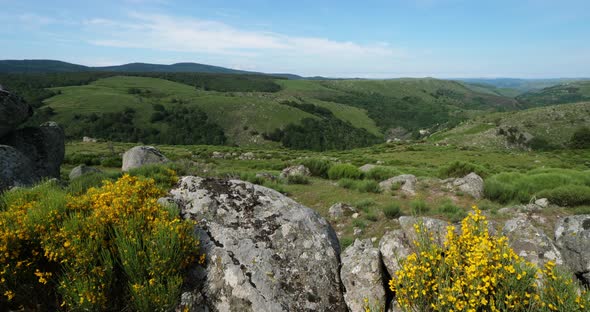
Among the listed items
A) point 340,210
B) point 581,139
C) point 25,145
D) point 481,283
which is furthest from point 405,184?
point 581,139

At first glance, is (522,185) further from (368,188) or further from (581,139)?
(581,139)

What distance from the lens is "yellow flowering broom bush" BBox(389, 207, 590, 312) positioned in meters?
3.65

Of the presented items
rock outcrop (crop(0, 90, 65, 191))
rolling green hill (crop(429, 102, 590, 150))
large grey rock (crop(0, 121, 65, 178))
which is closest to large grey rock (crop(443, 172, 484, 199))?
rock outcrop (crop(0, 90, 65, 191))

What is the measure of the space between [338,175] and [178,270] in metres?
18.1

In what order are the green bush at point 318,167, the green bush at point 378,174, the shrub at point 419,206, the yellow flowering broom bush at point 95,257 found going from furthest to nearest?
1. the green bush at point 318,167
2. the green bush at point 378,174
3. the shrub at point 419,206
4. the yellow flowering broom bush at point 95,257

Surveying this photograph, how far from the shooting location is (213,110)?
141 meters

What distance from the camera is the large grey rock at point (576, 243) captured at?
5.97 metres

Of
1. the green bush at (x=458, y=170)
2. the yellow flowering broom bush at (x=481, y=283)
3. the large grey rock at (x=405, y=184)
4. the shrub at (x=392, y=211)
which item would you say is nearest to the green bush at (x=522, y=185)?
the green bush at (x=458, y=170)

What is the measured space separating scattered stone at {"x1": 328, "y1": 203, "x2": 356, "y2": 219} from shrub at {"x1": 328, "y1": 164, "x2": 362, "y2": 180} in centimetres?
811

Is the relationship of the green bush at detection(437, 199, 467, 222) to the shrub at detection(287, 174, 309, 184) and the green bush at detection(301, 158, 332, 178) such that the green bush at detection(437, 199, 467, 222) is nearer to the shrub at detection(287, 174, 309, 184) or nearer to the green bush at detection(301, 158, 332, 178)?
the shrub at detection(287, 174, 309, 184)

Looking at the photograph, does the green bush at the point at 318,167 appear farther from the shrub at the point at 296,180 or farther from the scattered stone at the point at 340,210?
the scattered stone at the point at 340,210

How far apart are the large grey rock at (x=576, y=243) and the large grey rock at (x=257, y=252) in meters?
4.73

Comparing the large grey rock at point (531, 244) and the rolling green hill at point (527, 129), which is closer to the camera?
the large grey rock at point (531, 244)

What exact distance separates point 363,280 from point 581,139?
101 m
